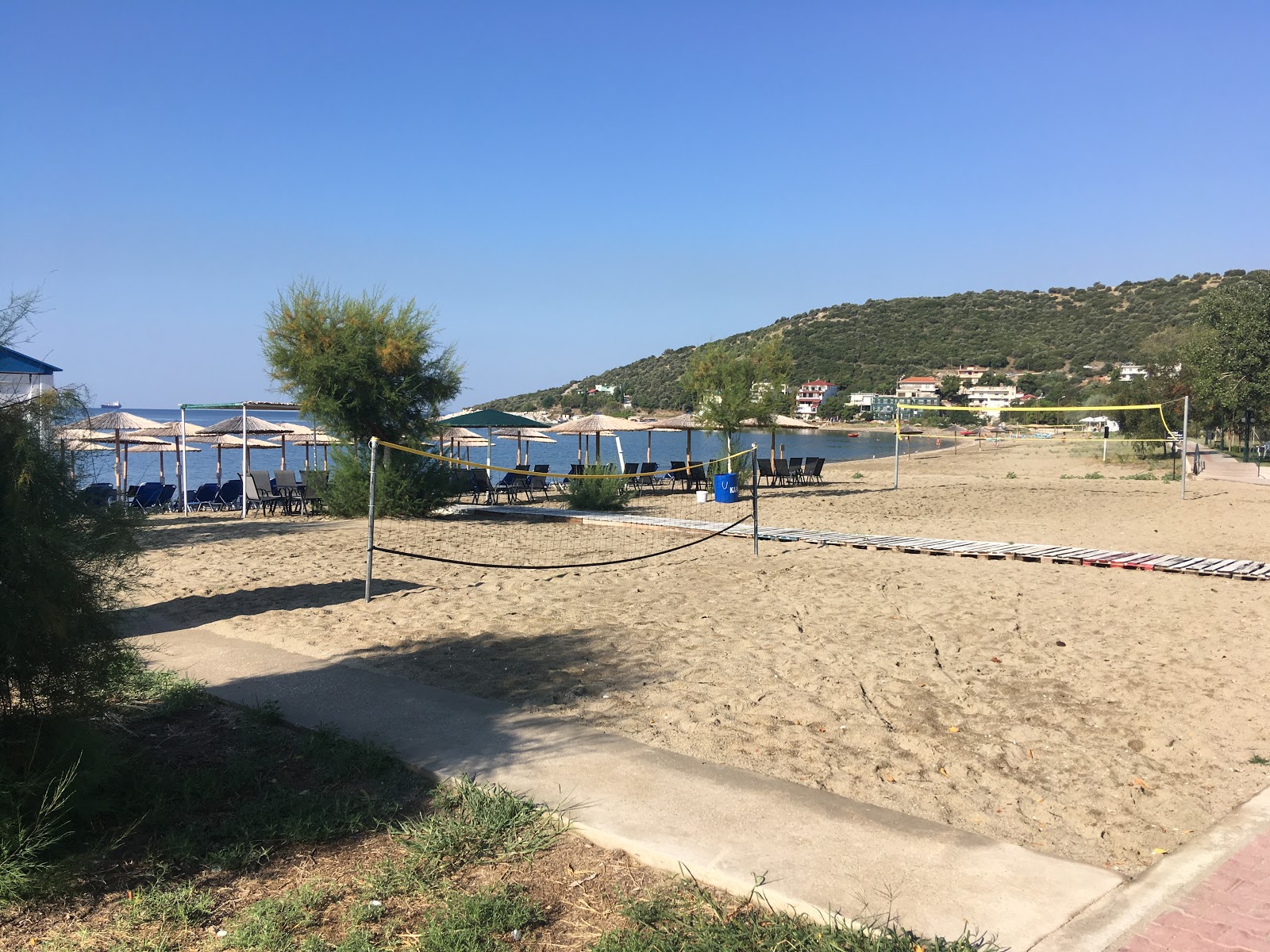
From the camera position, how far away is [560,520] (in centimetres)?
1705

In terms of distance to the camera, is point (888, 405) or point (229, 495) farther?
point (888, 405)

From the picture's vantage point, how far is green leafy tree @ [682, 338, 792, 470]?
22625 millimetres

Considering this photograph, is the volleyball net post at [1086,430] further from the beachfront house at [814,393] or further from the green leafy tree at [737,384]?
the beachfront house at [814,393]

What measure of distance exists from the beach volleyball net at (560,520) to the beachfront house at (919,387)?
225 ft

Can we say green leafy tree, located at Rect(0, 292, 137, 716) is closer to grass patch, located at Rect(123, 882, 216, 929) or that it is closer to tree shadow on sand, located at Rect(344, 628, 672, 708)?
grass patch, located at Rect(123, 882, 216, 929)

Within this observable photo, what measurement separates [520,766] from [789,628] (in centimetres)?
370

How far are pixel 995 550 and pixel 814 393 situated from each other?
3584 inches

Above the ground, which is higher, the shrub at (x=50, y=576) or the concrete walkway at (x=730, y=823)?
the shrub at (x=50, y=576)

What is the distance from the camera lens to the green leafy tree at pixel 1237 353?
32188 millimetres

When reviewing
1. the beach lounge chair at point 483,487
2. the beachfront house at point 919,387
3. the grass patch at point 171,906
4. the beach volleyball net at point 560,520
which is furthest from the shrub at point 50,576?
the beachfront house at point 919,387

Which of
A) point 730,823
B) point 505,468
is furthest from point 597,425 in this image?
point 730,823

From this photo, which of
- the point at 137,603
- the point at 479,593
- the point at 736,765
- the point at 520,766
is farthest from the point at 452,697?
the point at 137,603

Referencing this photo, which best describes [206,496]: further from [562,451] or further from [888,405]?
[888,405]

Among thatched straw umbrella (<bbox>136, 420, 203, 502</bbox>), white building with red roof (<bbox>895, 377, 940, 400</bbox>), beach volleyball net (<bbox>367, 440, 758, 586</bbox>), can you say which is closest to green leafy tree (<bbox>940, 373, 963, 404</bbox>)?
white building with red roof (<bbox>895, 377, 940, 400</bbox>)
